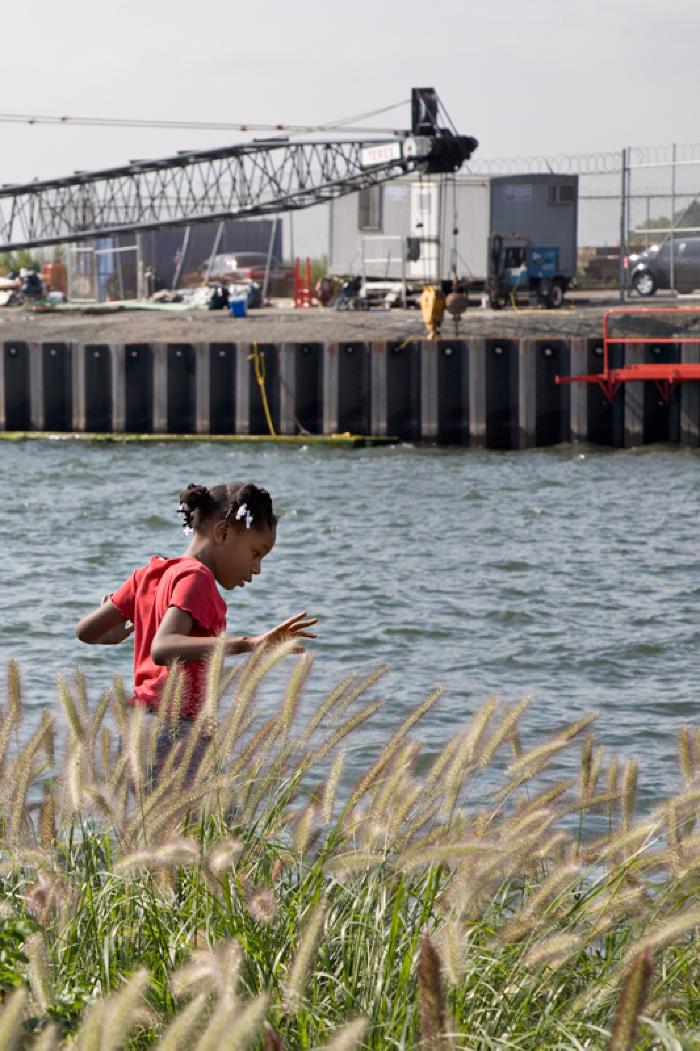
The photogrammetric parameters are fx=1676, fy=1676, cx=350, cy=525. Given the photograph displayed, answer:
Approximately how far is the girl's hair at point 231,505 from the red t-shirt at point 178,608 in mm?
154

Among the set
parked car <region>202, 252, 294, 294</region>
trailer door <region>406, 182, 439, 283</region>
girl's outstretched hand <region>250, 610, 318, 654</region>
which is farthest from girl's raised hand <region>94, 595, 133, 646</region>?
parked car <region>202, 252, 294, 294</region>

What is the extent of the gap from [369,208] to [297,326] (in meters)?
10.2

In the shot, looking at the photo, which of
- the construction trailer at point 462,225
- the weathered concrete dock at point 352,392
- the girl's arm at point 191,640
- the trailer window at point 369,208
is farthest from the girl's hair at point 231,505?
the trailer window at point 369,208

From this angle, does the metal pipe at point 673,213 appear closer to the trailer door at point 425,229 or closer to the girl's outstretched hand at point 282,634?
the trailer door at point 425,229

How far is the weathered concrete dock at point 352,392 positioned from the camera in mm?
27344

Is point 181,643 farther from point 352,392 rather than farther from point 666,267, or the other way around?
point 666,267

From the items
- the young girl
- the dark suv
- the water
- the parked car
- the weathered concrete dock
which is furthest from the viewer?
the parked car

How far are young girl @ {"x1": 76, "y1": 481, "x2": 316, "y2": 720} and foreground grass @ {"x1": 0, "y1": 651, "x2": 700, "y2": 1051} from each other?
0.56 m

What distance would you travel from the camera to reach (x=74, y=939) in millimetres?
3545

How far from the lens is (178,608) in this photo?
483cm

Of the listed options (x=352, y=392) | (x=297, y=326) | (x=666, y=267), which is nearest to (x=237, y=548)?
(x=352, y=392)

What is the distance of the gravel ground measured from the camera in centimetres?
3053

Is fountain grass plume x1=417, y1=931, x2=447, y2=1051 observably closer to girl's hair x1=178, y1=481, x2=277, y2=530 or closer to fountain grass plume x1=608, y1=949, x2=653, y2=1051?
fountain grass plume x1=608, y1=949, x2=653, y2=1051

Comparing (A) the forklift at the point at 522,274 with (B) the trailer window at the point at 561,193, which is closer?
(A) the forklift at the point at 522,274
